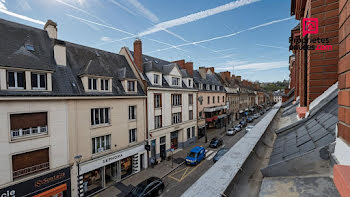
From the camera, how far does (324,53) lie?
372cm

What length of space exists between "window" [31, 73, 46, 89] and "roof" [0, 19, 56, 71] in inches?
19.5

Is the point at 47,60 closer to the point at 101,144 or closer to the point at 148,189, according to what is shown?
the point at 101,144

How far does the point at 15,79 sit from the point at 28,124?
2.79m

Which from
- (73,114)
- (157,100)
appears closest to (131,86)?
(157,100)

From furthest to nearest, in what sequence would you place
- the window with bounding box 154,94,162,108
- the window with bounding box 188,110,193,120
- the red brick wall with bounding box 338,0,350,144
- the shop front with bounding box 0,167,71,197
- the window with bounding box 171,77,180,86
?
the window with bounding box 188,110,193,120 → the window with bounding box 171,77,180,86 → the window with bounding box 154,94,162,108 → the shop front with bounding box 0,167,71,197 → the red brick wall with bounding box 338,0,350,144

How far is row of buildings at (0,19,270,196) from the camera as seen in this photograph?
29.5ft

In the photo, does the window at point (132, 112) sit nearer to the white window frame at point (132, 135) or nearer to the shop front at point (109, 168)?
the white window frame at point (132, 135)

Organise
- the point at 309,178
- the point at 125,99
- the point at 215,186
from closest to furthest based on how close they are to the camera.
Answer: the point at 309,178 → the point at 215,186 → the point at 125,99

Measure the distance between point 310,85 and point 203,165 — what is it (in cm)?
1497

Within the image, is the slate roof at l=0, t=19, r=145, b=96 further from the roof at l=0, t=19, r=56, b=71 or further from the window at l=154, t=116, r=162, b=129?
the window at l=154, t=116, r=162, b=129

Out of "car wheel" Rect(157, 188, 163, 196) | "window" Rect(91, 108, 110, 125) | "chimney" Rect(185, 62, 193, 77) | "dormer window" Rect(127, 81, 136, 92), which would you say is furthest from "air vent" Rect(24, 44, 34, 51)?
"chimney" Rect(185, 62, 193, 77)

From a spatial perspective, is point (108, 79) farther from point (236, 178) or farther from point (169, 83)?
point (236, 178)

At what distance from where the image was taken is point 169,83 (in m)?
20.2

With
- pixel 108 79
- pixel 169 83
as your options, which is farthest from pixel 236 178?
pixel 169 83
